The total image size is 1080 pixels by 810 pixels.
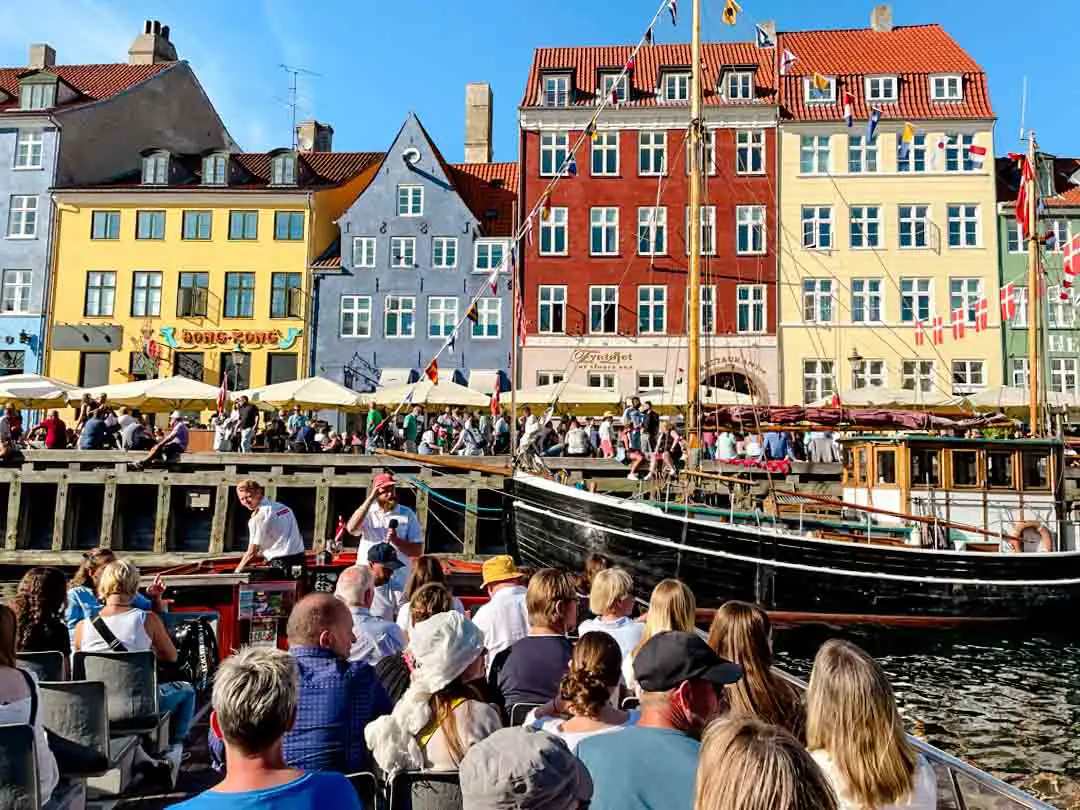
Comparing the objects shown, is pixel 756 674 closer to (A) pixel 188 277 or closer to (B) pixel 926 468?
(B) pixel 926 468

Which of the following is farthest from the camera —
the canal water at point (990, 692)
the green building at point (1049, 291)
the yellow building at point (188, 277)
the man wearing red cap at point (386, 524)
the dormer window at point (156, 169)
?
the dormer window at point (156, 169)

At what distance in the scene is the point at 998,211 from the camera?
30.8m

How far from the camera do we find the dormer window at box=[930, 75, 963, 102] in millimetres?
31594

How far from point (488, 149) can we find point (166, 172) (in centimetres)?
1301

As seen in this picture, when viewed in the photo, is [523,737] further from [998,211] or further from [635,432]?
[998,211]

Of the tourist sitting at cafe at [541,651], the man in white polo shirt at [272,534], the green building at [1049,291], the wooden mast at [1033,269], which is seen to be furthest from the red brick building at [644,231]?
the tourist sitting at cafe at [541,651]

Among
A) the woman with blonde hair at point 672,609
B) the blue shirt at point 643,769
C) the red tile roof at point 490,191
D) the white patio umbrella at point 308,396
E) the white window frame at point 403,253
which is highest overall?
the red tile roof at point 490,191

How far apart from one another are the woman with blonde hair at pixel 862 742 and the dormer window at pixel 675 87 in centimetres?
3146

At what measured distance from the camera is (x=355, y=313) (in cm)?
3222

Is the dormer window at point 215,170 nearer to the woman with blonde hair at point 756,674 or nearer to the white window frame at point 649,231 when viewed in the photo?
the white window frame at point 649,231

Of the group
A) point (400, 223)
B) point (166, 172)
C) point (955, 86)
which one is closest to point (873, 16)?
point (955, 86)

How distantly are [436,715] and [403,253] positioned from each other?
3014 centimetres

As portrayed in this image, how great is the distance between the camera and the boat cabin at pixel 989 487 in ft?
52.3

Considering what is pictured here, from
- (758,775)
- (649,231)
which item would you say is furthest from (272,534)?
(649,231)
